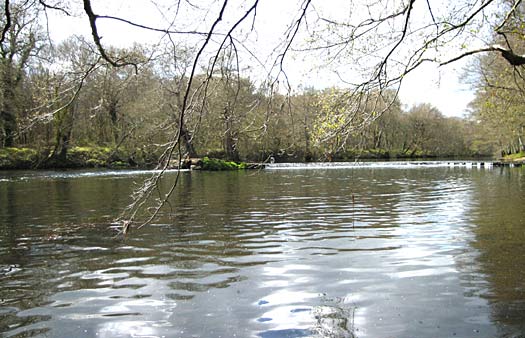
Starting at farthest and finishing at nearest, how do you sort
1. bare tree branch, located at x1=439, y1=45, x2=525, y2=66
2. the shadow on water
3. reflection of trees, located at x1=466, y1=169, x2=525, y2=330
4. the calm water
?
bare tree branch, located at x1=439, y1=45, x2=525, y2=66 < reflection of trees, located at x1=466, y1=169, x2=525, y2=330 < the shadow on water < the calm water

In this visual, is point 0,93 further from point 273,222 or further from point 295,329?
point 295,329

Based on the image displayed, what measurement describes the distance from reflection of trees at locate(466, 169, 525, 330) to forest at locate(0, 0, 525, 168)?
2986 mm

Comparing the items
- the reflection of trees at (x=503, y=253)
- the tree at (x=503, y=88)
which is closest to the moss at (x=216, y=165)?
the tree at (x=503, y=88)

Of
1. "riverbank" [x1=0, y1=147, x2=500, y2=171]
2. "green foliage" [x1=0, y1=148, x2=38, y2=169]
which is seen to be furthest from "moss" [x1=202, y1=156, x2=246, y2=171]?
"green foliage" [x1=0, y1=148, x2=38, y2=169]

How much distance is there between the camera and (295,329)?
5027 millimetres

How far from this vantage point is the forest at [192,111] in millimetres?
6152

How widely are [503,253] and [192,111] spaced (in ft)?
19.6

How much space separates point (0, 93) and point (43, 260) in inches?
1272

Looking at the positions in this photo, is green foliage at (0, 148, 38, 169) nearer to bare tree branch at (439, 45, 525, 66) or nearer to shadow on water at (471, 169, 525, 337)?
shadow on water at (471, 169, 525, 337)

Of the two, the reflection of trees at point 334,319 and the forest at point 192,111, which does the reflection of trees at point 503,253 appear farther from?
the forest at point 192,111

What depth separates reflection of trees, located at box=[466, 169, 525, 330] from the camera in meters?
5.55

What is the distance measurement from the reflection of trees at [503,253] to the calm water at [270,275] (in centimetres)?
3

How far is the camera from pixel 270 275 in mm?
7156

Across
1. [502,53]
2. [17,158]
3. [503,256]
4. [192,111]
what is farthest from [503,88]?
[17,158]
